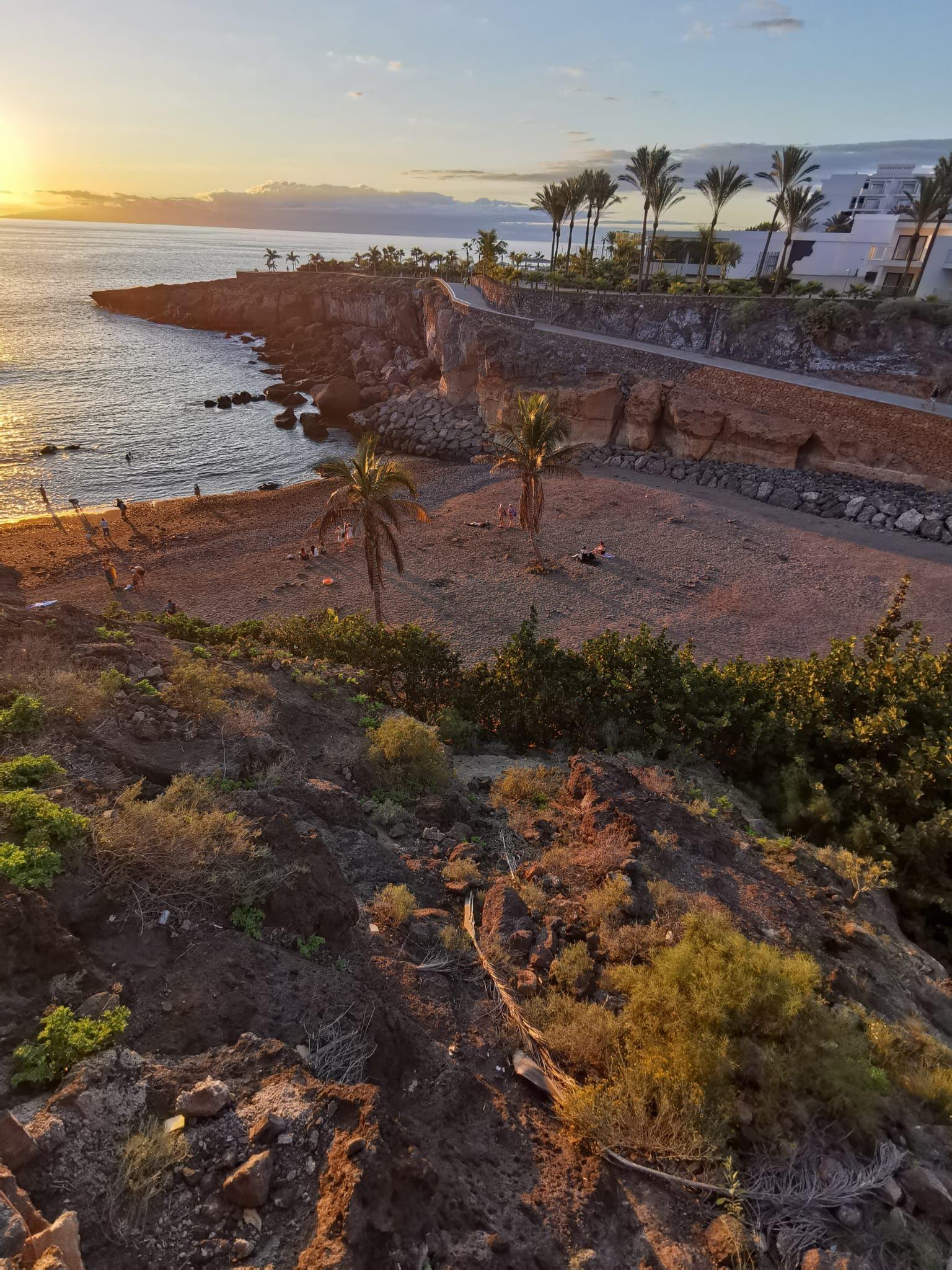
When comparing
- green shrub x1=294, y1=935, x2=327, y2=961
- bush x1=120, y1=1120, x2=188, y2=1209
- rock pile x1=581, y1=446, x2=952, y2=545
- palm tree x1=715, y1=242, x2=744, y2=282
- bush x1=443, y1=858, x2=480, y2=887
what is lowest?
rock pile x1=581, y1=446, x2=952, y2=545

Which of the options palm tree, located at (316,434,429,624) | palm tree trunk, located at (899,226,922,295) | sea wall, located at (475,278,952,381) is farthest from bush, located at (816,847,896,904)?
palm tree trunk, located at (899,226,922,295)

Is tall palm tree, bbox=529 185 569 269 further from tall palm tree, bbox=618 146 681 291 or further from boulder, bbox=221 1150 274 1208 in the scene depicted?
boulder, bbox=221 1150 274 1208

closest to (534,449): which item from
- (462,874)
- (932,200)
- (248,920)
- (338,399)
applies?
(462,874)

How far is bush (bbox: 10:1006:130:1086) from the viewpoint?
448 cm

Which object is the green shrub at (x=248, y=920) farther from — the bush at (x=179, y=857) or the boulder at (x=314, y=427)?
the boulder at (x=314, y=427)

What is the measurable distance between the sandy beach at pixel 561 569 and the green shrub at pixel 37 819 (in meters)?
Answer: 16.3

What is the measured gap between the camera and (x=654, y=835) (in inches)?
363

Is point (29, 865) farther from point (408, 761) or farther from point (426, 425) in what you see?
point (426, 425)


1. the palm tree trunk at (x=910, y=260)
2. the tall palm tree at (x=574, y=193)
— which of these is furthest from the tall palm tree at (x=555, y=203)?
the palm tree trunk at (x=910, y=260)

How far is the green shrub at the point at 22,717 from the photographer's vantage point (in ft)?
25.9

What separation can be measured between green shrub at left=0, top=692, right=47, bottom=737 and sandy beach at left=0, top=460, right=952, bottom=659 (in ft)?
49.2

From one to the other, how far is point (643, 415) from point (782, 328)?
10255mm

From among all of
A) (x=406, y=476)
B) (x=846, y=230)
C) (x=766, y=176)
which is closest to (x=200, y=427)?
(x=406, y=476)

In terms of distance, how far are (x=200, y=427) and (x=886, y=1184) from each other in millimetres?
55533
